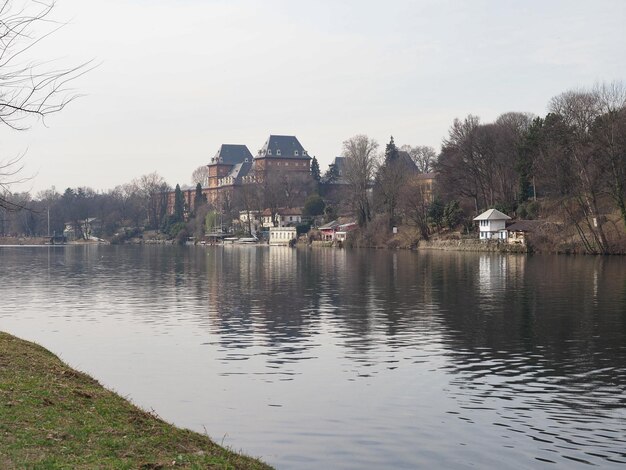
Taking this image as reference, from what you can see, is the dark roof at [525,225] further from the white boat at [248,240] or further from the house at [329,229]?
the white boat at [248,240]

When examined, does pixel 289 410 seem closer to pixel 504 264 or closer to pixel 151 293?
pixel 151 293

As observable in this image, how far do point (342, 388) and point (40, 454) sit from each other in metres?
10.1

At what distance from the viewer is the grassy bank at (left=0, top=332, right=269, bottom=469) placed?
380 inches

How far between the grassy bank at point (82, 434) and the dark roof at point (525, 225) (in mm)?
81538

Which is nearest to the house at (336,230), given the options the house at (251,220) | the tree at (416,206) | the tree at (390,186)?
the tree at (390,186)

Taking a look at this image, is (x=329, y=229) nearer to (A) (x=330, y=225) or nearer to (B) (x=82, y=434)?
(A) (x=330, y=225)

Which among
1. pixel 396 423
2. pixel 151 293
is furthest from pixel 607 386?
pixel 151 293

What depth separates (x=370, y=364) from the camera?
70.5 feet

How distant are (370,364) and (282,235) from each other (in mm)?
135041

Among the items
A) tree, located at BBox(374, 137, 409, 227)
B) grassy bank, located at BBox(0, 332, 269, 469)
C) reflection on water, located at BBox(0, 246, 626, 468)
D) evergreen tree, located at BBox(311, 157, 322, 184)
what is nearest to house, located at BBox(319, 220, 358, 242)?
tree, located at BBox(374, 137, 409, 227)

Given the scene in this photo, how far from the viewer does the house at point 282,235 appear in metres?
153

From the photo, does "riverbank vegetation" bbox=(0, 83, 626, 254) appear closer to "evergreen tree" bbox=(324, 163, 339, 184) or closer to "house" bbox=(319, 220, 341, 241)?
"house" bbox=(319, 220, 341, 241)

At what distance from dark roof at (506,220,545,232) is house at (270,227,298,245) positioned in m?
64.5

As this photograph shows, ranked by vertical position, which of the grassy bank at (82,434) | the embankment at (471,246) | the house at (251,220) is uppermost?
the house at (251,220)
